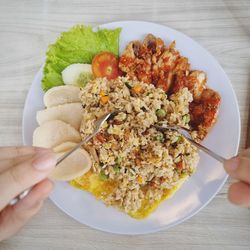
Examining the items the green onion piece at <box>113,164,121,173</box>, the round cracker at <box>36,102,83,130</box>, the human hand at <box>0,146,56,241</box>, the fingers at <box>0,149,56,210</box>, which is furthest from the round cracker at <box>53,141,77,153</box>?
the fingers at <box>0,149,56,210</box>

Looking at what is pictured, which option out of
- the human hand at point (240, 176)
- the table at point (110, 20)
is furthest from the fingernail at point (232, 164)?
the table at point (110, 20)

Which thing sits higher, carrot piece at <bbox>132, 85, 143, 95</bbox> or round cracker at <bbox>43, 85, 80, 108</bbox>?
carrot piece at <bbox>132, 85, 143, 95</bbox>

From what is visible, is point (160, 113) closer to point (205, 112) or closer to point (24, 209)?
point (205, 112)

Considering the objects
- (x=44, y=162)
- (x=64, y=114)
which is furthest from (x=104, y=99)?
(x=44, y=162)

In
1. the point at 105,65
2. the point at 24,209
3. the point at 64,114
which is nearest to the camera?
the point at 24,209

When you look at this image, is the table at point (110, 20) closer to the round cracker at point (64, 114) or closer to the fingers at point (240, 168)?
the round cracker at point (64, 114)

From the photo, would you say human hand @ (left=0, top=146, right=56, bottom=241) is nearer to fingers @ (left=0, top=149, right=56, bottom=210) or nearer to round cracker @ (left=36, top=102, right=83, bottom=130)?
fingers @ (left=0, top=149, right=56, bottom=210)

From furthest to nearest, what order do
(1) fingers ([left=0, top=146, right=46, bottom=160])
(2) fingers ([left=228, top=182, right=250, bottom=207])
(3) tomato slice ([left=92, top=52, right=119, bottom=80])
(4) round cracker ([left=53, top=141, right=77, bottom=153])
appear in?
(3) tomato slice ([left=92, top=52, right=119, bottom=80]) → (4) round cracker ([left=53, top=141, right=77, bottom=153]) → (1) fingers ([left=0, top=146, right=46, bottom=160]) → (2) fingers ([left=228, top=182, right=250, bottom=207])
